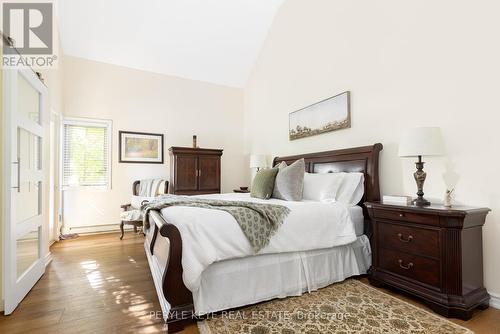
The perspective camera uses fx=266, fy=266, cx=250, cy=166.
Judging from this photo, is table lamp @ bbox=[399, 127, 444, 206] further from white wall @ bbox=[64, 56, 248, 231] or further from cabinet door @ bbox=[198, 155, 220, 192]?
white wall @ bbox=[64, 56, 248, 231]

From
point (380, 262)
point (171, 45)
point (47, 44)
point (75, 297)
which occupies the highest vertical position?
point (171, 45)

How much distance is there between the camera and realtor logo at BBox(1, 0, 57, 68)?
2.77m

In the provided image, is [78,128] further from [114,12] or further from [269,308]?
[269,308]

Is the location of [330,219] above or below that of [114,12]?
below

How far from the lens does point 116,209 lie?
477 centimetres

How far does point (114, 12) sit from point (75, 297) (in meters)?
3.95

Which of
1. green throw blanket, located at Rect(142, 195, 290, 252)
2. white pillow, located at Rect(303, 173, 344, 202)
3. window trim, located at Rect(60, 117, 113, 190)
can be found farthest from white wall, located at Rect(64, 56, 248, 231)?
green throw blanket, located at Rect(142, 195, 290, 252)

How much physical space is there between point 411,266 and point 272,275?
1.12 meters

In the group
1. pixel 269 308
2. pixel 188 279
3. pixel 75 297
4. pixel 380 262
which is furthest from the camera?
pixel 380 262

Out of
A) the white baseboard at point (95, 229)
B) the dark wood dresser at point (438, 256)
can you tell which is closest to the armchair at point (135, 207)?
the white baseboard at point (95, 229)

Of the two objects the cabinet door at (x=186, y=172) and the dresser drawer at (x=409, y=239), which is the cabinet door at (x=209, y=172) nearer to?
the cabinet door at (x=186, y=172)

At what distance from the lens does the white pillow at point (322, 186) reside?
297 cm

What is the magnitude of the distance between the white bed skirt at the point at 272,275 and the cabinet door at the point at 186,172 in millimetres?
2888

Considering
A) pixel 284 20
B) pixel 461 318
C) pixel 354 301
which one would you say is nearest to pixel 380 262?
pixel 354 301
